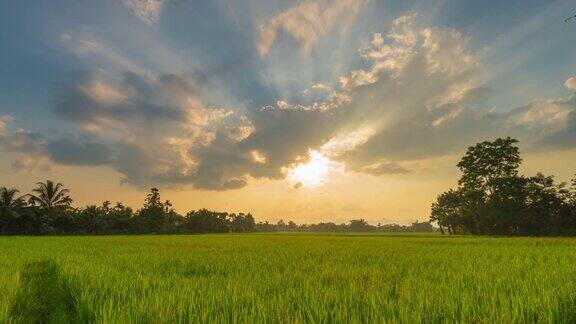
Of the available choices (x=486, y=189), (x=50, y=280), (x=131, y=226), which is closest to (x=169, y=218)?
(x=131, y=226)

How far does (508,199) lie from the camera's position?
49812 mm

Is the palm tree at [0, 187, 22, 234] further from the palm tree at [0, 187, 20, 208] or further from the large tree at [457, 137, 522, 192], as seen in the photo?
the large tree at [457, 137, 522, 192]

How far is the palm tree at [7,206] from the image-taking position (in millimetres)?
52219

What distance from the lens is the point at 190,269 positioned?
8281 millimetres

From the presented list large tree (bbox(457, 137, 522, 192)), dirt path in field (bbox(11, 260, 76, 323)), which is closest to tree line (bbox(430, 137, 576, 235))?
large tree (bbox(457, 137, 522, 192))

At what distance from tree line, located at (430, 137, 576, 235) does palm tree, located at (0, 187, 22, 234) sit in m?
61.7

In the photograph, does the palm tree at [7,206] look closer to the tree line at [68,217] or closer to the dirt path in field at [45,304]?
the tree line at [68,217]

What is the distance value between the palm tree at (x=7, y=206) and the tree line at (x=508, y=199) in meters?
61.7

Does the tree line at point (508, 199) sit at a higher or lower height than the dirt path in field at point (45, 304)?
higher

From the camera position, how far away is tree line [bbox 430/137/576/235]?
48250mm

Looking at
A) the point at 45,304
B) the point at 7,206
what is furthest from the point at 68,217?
the point at 45,304

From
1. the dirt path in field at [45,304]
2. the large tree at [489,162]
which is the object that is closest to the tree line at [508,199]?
the large tree at [489,162]

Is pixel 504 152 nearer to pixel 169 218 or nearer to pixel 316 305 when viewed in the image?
pixel 316 305

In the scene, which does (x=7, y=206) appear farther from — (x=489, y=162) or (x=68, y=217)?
(x=489, y=162)
